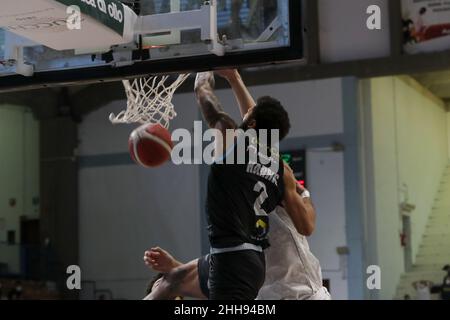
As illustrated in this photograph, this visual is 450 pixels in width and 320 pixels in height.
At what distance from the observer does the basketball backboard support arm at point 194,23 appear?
4.39 meters

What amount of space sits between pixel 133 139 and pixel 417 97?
8.38 meters

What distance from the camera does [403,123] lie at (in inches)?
479

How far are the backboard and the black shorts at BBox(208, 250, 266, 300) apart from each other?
114cm

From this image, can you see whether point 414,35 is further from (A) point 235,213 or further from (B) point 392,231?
(A) point 235,213

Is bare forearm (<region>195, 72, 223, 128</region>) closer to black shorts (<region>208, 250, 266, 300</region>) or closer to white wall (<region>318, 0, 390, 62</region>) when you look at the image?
black shorts (<region>208, 250, 266, 300</region>)

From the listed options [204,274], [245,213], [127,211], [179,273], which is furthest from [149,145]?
[127,211]

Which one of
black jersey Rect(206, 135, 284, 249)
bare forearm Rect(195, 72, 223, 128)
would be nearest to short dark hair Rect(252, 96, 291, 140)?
black jersey Rect(206, 135, 284, 249)

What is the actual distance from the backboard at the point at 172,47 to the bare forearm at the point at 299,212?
799mm

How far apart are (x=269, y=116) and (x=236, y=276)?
72 cm

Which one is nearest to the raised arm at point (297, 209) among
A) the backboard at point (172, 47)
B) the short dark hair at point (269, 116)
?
the short dark hair at point (269, 116)

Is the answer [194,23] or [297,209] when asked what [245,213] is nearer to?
[297,209]

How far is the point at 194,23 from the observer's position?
4.41m
